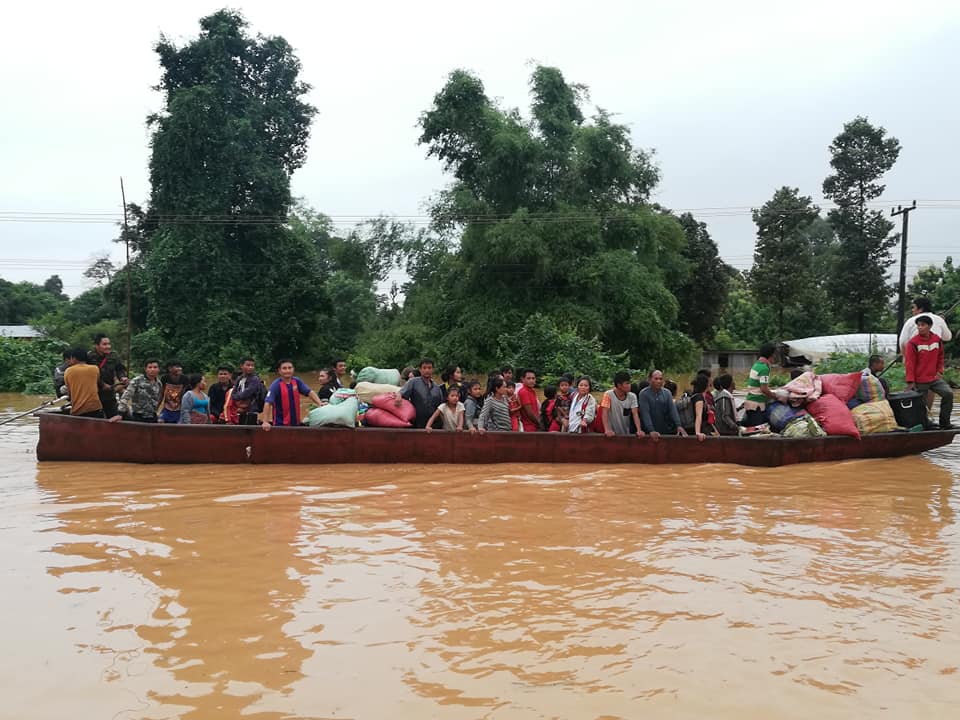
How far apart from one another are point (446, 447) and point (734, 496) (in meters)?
3.05

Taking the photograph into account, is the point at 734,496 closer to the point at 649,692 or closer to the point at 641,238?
the point at 649,692

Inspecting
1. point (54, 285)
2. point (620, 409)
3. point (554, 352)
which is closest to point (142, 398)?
point (620, 409)

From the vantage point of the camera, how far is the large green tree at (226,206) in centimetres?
2853

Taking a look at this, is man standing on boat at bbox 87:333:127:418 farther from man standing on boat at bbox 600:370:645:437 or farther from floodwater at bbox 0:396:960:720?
man standing on boat at bbox 600:370:645:437

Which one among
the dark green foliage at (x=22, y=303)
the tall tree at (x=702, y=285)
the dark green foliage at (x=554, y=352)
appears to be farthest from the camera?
the dark green foliage at (x=22, y=303)

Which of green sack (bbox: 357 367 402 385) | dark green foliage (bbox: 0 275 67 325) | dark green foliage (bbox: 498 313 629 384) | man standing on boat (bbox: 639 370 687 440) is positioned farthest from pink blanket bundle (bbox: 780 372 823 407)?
dark green foliage (bbox: 0 275 67 325)

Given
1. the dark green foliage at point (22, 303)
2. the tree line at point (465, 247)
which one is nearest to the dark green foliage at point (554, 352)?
the tree line at point (465, 247)

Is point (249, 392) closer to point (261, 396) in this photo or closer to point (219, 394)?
point (261, 396)

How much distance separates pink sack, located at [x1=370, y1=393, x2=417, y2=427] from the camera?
8641 mm

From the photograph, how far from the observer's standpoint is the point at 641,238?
25.7m

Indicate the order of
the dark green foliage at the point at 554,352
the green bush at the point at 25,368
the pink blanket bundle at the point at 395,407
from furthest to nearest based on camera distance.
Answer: the green bush at the point at 25,368 < the dark green foliage at the point at 554,352 < the pink blanket bundle at the point at 395,407

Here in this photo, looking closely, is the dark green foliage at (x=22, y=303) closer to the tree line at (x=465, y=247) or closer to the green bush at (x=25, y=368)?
the tree line at (x=465, y=247)

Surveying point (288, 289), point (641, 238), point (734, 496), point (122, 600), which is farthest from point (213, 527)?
point (288, 289)

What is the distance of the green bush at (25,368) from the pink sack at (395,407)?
19.0 meters
